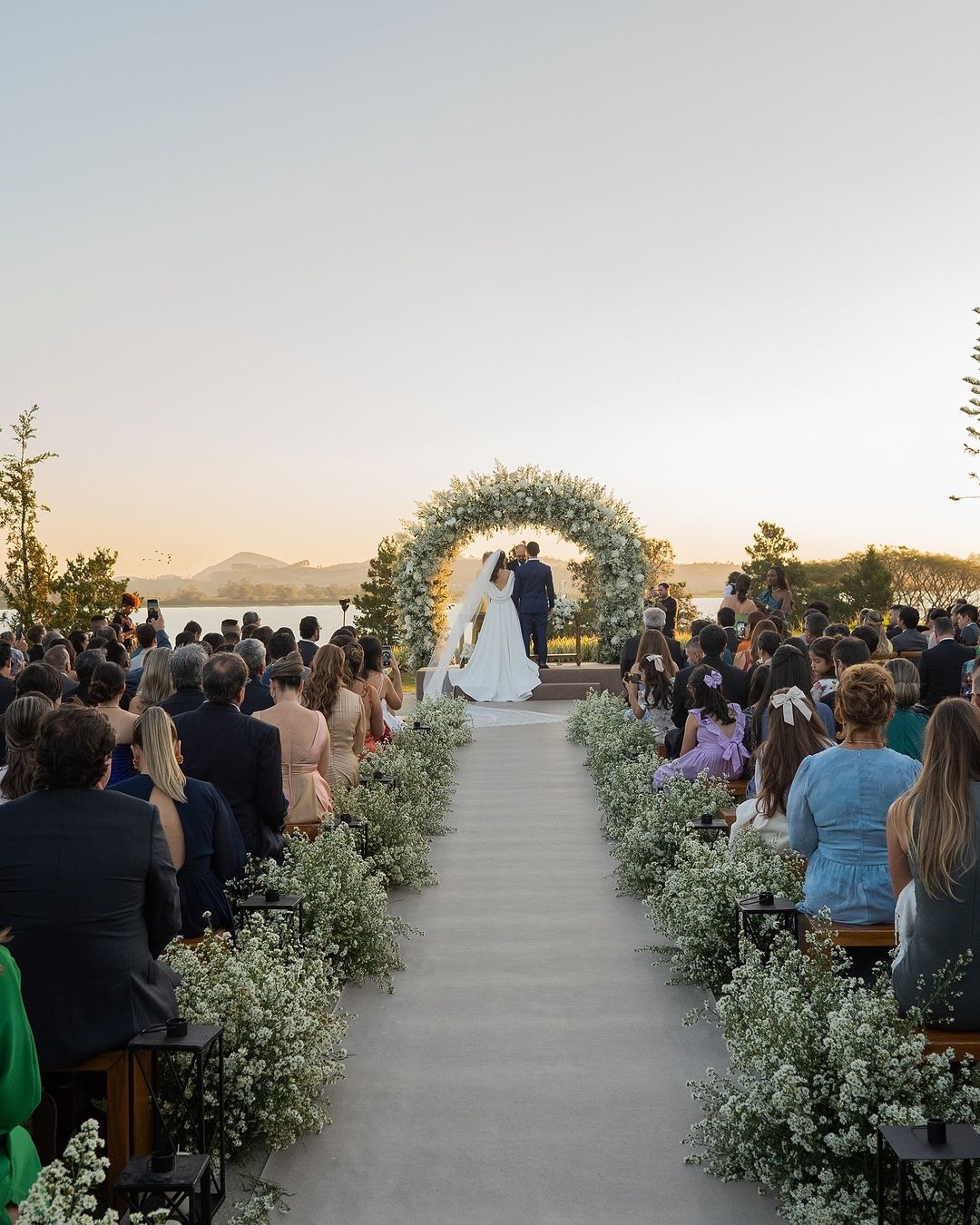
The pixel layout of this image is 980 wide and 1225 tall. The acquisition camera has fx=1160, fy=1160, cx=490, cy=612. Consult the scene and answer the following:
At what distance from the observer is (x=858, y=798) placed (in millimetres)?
4508

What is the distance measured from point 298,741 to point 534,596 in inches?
481

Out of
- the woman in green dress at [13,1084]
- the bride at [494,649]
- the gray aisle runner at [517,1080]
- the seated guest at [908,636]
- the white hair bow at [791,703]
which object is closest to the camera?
the woman in green dress at [13,1084]

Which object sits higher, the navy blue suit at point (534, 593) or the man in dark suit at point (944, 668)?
the navy blue suit at point (534, 593)

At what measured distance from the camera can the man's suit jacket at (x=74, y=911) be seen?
11.0 ft

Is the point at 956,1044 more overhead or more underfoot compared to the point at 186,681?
more underfoot

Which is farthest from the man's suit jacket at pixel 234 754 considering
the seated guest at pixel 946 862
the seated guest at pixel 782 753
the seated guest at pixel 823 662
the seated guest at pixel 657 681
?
the seated guest at pixel 657 681

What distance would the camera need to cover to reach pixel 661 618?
37.3 ft

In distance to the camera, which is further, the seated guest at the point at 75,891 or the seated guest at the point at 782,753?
the seated guest at the point at 782,753

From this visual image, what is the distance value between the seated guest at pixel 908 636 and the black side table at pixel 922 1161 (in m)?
10.2

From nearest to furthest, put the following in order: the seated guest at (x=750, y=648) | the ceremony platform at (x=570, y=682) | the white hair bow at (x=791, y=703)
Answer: the white hair bow at (x=791, y=703), the seated guest at (x=750, y=648), the ceremony platform at (x=570, y=682)

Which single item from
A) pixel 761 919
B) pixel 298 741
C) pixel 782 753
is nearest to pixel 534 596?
pixel 298 741

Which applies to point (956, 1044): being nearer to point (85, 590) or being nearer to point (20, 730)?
point (20, 730)

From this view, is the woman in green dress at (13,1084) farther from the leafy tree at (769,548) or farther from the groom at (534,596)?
the leafy tree at (769,548)

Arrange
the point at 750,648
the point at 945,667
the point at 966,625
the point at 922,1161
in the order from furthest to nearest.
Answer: the point at 966,625
the point at 750,648
the point at 945,667
the point at 922,1161
